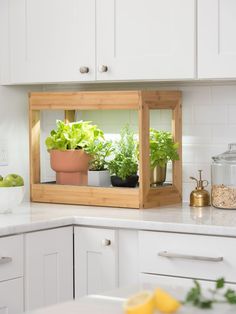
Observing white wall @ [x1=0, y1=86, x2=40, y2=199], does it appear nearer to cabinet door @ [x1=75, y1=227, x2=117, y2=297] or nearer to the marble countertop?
the marble countertop

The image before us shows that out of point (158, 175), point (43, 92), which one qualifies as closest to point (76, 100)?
point (43, 92)

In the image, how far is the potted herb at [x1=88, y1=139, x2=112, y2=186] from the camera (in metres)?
3.70

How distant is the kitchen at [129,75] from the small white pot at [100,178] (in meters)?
0.21

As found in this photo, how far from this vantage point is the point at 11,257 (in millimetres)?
3021

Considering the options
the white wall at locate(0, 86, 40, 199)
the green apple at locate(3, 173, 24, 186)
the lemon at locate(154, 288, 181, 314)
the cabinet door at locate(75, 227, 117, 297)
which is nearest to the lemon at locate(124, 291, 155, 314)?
the lemon at locate(154, 288, 181, 314)

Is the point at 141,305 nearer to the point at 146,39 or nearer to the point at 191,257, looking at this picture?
the point at 191,257

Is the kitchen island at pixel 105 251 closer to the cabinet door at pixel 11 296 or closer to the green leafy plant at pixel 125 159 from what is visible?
the cabinet door at pixel 11 296

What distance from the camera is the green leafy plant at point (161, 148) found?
3600 millimetres

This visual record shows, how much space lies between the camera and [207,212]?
3.39 metres

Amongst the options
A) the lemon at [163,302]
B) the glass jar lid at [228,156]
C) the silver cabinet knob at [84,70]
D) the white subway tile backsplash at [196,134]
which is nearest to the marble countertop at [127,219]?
the glass jar lid at [228,156]

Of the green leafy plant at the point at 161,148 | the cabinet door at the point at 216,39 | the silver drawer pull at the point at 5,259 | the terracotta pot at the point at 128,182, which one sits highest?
the cabinet door at the point at 216,39

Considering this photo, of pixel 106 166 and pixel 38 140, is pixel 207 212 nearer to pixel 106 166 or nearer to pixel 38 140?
pixel 106 166

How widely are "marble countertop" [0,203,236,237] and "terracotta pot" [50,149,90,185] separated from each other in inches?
8.1

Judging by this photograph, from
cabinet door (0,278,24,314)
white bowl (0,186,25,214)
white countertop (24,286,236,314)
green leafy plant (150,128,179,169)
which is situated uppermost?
green leafy plant (150,128,179,169)
